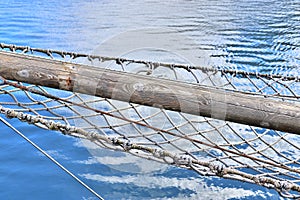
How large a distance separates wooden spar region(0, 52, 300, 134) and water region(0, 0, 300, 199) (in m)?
1.27

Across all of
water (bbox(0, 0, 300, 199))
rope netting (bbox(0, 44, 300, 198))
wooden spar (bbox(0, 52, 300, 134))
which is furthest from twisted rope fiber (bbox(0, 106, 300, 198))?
water (bbox(0, 0, 300, 199))

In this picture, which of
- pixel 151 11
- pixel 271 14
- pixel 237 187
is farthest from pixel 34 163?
pixel 271 14

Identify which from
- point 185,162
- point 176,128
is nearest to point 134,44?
point 176,128

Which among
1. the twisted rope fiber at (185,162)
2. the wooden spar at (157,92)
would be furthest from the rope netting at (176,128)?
the wooden spar at (157,92)

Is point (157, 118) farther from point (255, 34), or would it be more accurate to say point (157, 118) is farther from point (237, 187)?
point (255, 34)

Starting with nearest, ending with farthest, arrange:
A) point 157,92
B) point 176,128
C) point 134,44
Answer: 1. point 157,92
2. point 176,128
3. point 134,44

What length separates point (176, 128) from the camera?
1738 millimetres

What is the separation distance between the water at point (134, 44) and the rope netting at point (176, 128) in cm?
21

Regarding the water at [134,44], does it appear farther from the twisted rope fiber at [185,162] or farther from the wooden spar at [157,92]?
the wooden spar at [157,92]

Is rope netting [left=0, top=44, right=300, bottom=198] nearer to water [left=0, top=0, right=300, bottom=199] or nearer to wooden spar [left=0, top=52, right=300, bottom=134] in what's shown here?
wooden spar [left=0, top=52, right=300, bottom=134]

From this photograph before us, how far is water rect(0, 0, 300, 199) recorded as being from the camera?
219 centimetres

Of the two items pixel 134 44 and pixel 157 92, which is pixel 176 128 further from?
pixel 134 44

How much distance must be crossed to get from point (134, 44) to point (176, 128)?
2.71 m

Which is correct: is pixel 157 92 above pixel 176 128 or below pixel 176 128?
A: above
